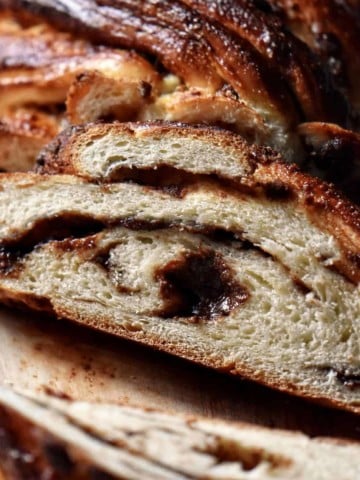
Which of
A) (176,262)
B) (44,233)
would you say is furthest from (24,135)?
(176,262)

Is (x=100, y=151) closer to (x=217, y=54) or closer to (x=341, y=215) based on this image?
(x=217, y=54)

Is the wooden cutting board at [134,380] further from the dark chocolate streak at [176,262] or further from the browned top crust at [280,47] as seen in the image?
the browned top crust at [280,47]

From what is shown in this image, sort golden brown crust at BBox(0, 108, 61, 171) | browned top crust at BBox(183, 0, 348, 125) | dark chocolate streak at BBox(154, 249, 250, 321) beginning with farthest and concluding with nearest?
golden brown crust at BBox(0, 108, 61, 171)
browned top crust at BBox(183, 0, 348, 125)
dark chocolate streak at BBox(154, 249, 250, 321)

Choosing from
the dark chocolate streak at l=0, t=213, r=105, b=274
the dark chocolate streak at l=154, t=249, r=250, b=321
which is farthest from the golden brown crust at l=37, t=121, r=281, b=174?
the dark chocolate streak at l=154, t=249, r=250, b=321

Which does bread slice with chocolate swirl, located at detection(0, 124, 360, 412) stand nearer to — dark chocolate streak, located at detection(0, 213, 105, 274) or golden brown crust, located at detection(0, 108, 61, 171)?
dark chocolate streak, located at detection(0, 213, 105, 274)

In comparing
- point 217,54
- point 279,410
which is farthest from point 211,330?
point 217,54

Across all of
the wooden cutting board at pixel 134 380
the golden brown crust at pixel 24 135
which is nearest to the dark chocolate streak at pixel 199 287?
the wooden cutting board at pixel 134 380

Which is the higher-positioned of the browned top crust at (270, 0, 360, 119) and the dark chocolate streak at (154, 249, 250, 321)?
the browned top crust at (270, 0, 360, 119)
